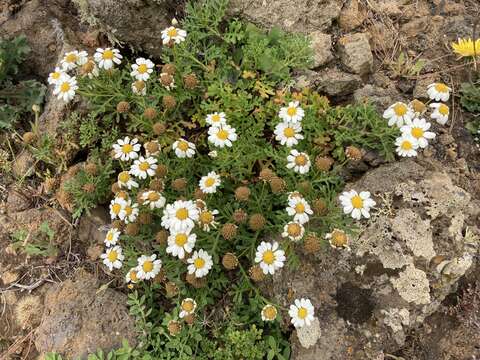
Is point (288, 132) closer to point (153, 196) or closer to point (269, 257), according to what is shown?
point (269, 257)

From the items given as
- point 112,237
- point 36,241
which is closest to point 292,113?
point 112,237

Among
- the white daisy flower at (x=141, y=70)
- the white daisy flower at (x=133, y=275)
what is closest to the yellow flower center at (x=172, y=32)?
the white daisy flower at (x=141, y=70)

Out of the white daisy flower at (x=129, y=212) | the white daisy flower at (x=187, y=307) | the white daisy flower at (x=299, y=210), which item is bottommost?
the white daisy flower at (x=187, y=307)

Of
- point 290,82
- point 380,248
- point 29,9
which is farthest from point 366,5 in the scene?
point 29,9

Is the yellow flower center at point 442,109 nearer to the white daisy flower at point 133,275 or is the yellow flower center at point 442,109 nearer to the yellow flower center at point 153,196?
the yellow flower center at point 153,196

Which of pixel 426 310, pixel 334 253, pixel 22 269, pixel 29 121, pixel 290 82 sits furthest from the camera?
pixel 29 121

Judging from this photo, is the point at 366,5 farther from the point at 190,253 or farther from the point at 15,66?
the point at 15,66

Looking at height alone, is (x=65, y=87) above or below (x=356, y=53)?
below
